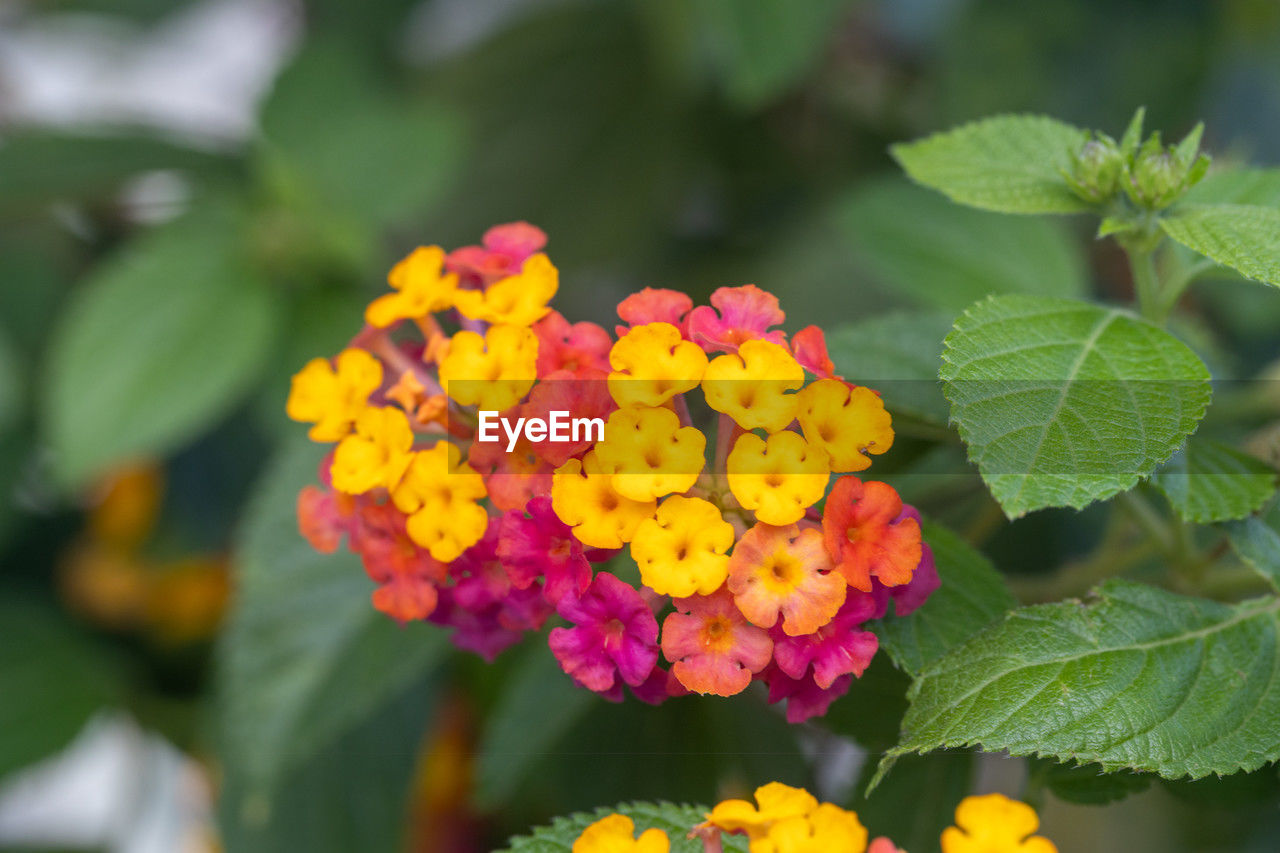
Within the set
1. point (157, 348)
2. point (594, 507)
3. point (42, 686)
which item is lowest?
point (42, 686)

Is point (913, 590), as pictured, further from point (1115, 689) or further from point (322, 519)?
point (322, 519)

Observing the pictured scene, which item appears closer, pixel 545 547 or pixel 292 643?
pixel 545 547

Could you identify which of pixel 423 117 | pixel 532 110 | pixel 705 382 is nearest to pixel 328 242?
pixel 423 117

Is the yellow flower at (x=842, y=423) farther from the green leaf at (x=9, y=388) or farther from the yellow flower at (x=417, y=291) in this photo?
the green leaf at (x=9, y=388)

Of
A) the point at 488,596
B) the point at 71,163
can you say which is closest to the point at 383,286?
the point at 71,163

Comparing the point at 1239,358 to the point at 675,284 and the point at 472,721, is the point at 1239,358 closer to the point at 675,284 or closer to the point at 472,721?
the point at 675,284

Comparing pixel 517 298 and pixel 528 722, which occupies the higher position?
pixel 517 298

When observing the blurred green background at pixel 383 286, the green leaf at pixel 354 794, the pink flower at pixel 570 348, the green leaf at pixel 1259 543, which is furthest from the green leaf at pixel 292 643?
the green leaf at pixel 1259 543
